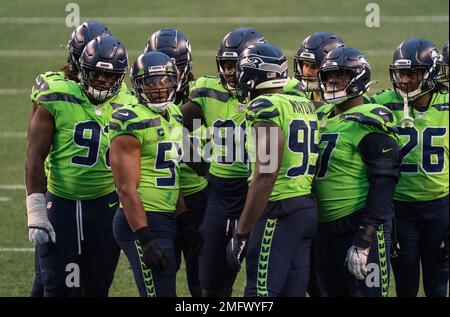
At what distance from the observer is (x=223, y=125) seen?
734 centimetres

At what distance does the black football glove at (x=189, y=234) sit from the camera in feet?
21.8

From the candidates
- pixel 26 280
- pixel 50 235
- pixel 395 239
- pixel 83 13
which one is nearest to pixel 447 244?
pixel 395 239

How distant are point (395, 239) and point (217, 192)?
127 cm

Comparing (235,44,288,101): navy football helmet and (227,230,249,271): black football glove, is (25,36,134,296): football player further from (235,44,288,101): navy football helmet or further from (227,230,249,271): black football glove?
(227,230,249,271): black football glove

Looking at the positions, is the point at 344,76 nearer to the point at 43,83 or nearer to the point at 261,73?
the point at 261,73

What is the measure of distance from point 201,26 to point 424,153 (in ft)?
37.8

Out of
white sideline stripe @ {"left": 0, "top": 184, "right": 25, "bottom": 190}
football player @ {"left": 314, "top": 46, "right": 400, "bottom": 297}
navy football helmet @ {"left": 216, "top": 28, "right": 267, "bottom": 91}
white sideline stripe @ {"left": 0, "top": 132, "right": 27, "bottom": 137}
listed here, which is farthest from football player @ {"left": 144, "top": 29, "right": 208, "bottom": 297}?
white sideline stripe @ {"left": 0, "top": 132, "right": 27, "bottom": 137}

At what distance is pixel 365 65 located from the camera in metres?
6.55

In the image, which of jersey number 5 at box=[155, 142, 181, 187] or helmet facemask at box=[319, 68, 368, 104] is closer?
jersey number 5 at box=[155, 142, 181, 187]

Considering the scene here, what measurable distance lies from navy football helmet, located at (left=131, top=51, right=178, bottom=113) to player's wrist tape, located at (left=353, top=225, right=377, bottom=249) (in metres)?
1.36

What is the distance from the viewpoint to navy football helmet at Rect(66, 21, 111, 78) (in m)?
7.15

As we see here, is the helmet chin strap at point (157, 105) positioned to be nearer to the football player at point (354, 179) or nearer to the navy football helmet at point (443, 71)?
the football player at point (354, 179)

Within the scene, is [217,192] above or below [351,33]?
below
